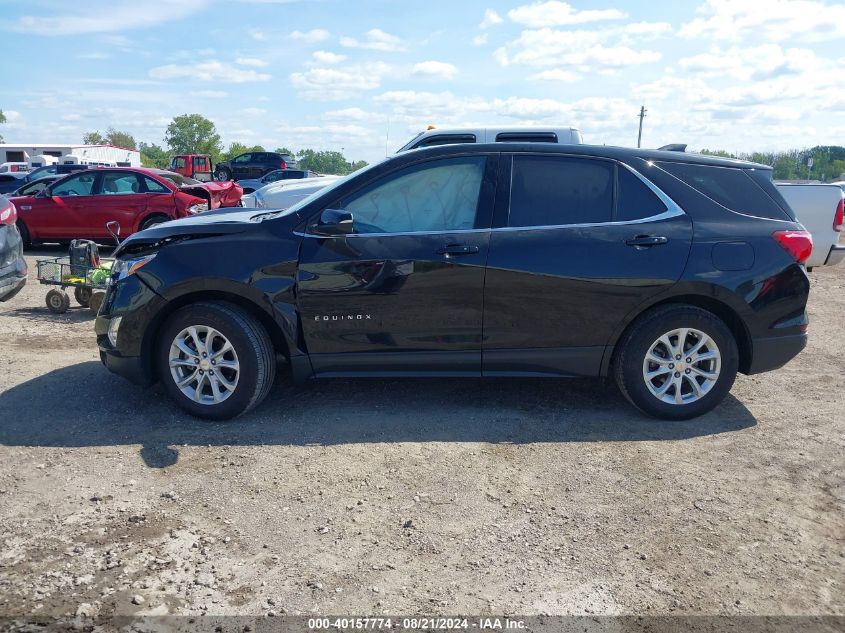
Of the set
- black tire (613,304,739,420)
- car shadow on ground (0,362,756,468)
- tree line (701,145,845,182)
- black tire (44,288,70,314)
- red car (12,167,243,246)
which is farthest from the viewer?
tree line (701,145,845,182)

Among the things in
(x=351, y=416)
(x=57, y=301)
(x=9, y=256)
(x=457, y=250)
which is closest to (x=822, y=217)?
(x=457, y=250)

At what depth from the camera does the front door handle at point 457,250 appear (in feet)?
15.9

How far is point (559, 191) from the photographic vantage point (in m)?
5.02

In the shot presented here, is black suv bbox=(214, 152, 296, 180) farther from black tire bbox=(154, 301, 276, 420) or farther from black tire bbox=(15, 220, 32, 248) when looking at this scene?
black tire bbox=(154, 301, 276, 420)

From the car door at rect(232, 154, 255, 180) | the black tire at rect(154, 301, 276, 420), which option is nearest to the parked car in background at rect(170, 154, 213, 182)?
the car door at rect(232, 154, 255, 180)

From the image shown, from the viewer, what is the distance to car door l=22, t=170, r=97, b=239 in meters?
13.8

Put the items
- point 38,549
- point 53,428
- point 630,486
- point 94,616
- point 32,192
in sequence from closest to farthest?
1. point 94,616
2. point 38,549
3. point 630,486
4. point 53,428
5. point 32,192

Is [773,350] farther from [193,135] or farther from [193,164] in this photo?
[193,135]

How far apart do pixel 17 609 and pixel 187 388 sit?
2156 mm

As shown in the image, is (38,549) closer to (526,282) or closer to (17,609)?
(17,609)

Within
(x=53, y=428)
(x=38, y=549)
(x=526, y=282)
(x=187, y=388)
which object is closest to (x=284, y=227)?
(x=187, y=388)

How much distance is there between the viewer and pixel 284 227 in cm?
496

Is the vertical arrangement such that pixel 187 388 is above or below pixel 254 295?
below

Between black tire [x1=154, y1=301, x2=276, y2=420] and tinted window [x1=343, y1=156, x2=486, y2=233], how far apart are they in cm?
99
